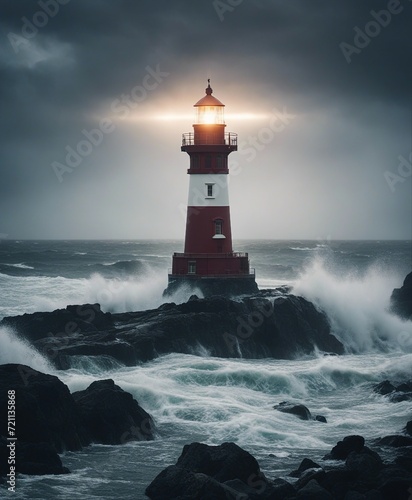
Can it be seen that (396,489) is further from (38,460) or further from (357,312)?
(357,312)

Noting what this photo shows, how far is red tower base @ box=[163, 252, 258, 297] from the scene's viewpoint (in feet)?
111

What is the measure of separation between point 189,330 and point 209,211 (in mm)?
7224

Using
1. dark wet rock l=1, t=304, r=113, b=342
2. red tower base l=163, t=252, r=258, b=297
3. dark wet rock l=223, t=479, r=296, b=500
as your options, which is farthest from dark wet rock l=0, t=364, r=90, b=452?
red tower base l=163, t=252, r=258, b=297

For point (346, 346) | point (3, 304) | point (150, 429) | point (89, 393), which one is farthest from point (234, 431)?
point (3, 304)

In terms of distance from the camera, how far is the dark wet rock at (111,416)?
1834 cm

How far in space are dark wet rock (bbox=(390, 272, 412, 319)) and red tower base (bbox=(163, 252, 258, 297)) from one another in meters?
5.20

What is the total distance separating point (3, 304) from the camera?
3759 centimetres

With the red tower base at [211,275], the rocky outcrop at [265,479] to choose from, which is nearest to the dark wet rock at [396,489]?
the rocky outcrop at [265,479]

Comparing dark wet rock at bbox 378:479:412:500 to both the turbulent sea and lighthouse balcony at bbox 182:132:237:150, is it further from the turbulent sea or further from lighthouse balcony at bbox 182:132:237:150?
lighthouse balcony at bbox 182:132:237:150

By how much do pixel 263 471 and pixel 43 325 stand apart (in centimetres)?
1229

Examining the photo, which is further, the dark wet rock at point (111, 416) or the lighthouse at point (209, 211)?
the lighthouse at point (209, 211)

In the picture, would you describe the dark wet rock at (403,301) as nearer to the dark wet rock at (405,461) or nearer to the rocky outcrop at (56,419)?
the rocky outcrop at (56,419)

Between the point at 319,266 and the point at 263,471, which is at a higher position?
the point at 319,266

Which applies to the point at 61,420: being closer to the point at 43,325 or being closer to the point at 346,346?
the point at 43,325
